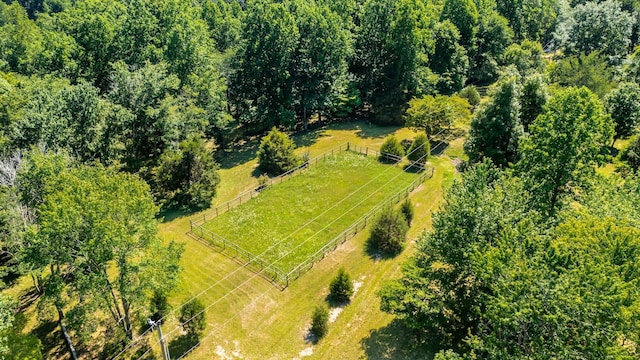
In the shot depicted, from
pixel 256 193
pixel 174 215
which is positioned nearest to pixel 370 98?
pixel 256 193

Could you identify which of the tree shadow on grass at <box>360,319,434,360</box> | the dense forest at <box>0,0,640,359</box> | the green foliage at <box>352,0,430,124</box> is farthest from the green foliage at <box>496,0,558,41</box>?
the tree shadow on grass at <box>360,319,434,360</box>

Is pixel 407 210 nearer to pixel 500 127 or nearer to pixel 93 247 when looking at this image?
pixel 500 127

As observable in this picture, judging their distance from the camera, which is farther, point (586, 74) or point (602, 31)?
point (602, 31)

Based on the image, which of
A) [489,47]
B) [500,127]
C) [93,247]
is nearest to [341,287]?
[93,247]

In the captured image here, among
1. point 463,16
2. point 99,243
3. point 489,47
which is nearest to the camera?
point 99,243

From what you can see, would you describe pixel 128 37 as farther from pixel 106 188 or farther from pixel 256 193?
pixel 106 188

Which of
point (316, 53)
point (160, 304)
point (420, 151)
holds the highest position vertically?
point (316, 53)

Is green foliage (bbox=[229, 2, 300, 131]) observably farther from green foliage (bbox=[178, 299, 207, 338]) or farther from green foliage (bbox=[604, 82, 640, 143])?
green foliage (bbox=[604, 82, 640, 143])
